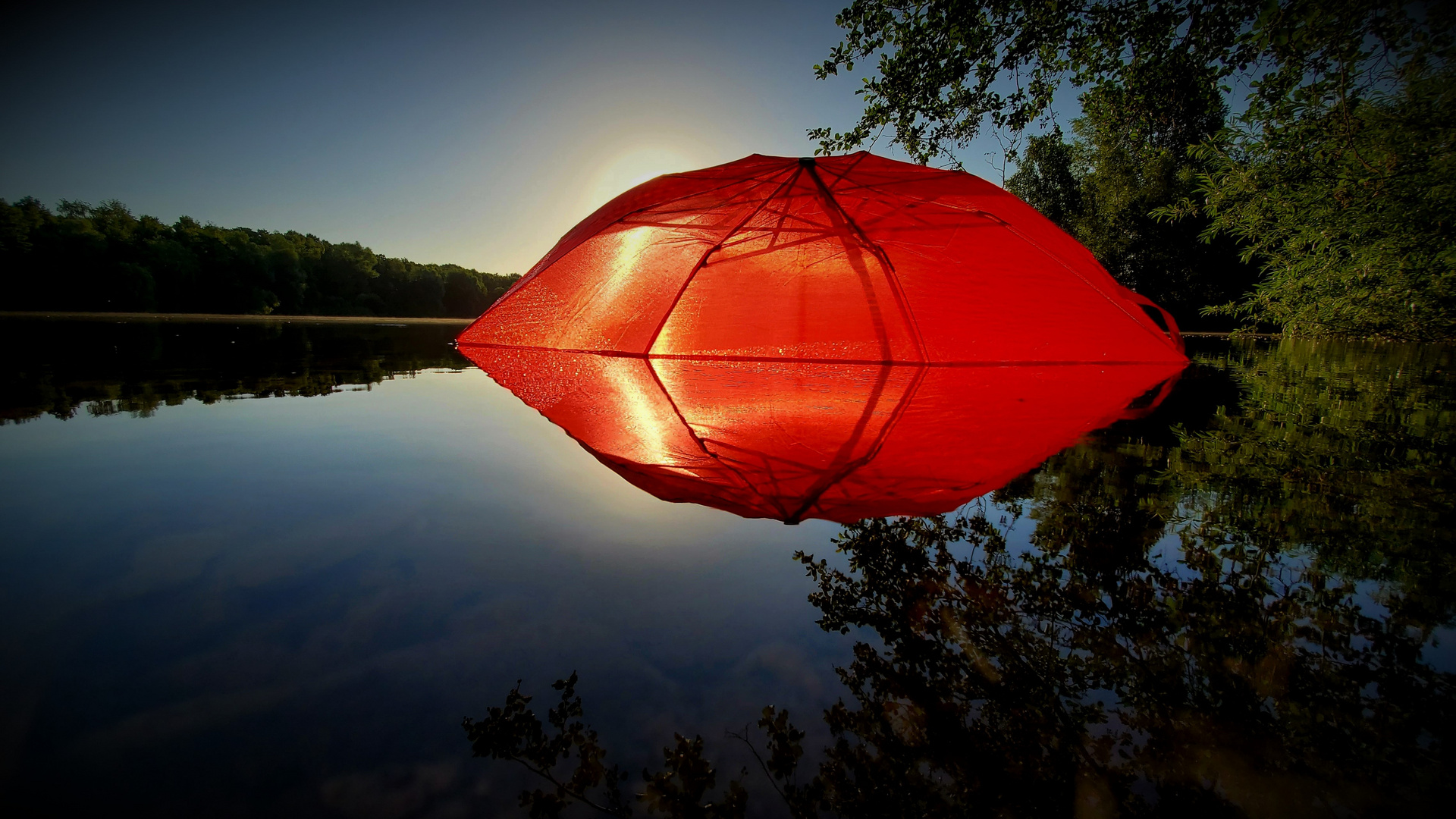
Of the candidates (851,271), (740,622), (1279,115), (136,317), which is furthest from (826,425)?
(136,317)

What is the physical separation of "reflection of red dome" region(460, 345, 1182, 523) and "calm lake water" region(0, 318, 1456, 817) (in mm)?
28

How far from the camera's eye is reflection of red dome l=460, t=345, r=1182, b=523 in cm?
161

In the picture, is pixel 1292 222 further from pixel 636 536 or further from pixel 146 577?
pixel 146 577

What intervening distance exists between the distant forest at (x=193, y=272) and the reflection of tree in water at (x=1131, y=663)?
43989mm

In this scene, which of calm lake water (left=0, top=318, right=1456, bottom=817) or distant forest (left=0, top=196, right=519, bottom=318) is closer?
calm lake water (left=0, top=318, right=1456, bottom=817)

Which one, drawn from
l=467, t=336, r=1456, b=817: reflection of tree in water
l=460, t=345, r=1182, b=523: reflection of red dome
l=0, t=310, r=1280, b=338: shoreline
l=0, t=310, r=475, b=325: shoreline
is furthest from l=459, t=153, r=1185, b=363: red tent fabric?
l=0, t=310, r=475, b=325: shoreline

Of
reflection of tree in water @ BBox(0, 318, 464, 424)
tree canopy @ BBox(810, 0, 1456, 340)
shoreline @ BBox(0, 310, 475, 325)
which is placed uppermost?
tree canopy @ BBox(810, 0, 1456, 340)

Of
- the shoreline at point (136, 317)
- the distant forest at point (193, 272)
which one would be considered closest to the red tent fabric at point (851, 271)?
the shoreline at point (136, 317)

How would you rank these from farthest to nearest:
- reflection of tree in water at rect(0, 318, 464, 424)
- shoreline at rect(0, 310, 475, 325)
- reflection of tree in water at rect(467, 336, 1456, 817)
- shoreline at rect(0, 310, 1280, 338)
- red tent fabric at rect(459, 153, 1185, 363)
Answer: shoreline at rect(0, 310, 475, 325)
shoreline at rect(0, 310, 1280, 338)
red tent fabric at rect(459, 153, 1185, 363)
reflection of tree in water at rect(0, 318, 464, 424)
reflection of tree in water at rect(467, 336, 1456, 817)

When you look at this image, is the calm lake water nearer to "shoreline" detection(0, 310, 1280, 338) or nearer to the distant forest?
"shoreline" detection(0, 310, 1280, 338)

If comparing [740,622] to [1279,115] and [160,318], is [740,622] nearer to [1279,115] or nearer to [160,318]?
[1279,115]

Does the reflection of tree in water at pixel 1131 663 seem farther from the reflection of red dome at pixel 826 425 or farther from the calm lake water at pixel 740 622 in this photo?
the reflection of red dome at pixel 826 425

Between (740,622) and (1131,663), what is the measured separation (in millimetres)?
673

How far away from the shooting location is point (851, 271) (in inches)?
141
